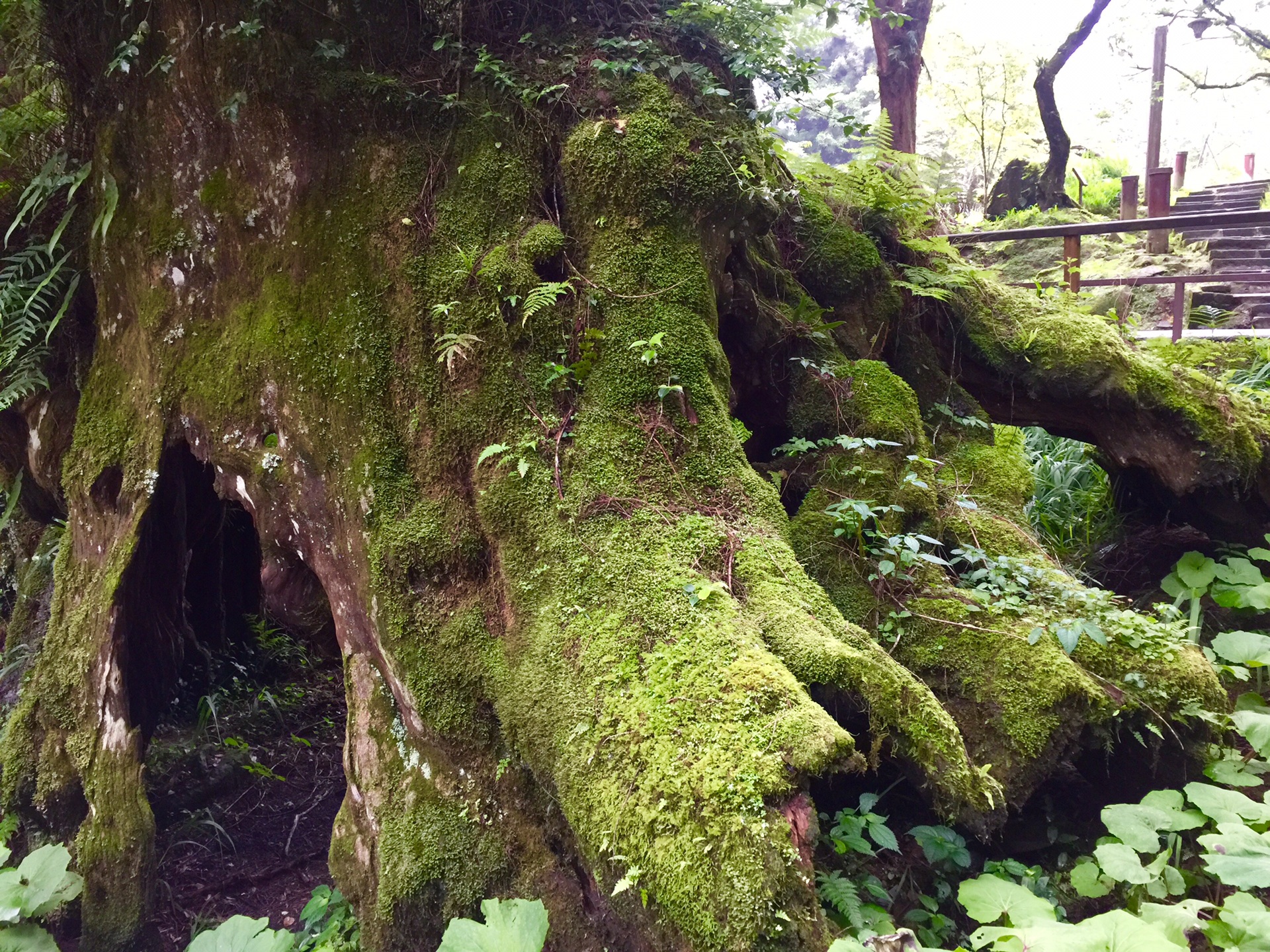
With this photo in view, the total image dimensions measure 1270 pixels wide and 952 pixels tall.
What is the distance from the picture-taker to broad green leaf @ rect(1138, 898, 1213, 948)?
2.17m

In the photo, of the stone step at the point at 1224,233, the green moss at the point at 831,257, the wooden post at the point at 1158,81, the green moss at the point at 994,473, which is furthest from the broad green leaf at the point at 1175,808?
the wooden post at the point at 1158,81

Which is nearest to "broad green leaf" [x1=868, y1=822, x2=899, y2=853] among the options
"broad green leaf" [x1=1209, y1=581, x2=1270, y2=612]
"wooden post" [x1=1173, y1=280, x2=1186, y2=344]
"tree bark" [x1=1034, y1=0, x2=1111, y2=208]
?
"broad green leaf" [x1=1209, y1=581, x2=1270, y2=612]

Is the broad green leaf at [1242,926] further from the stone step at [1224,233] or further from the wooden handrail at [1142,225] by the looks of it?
the stone step at [1224,233]

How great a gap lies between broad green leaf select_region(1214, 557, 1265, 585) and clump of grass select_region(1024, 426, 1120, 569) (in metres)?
0.71

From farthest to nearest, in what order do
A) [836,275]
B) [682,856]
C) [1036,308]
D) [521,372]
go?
[1036,308]
[836,275]
[521,372]
[682,856]

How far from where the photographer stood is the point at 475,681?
290 cm

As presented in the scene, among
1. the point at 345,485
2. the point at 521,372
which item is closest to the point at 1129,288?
the point at 521,372

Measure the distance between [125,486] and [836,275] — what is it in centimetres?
388

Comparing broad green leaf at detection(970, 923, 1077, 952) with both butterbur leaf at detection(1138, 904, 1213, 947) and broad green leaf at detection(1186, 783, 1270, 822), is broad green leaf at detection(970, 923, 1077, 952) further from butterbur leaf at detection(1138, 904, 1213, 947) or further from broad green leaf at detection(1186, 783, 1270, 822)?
broad green leaf at detection(1186, 783, 1270, 822)

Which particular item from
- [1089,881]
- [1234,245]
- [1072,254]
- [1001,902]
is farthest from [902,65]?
[1001,902]

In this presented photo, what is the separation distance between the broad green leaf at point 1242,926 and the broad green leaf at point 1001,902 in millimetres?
424

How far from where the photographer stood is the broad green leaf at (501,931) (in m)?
2.03

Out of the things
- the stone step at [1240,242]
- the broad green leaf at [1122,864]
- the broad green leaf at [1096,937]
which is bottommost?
the broad green leaf at [1122,864]

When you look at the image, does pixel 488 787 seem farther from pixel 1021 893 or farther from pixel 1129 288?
pixel 1129 288
